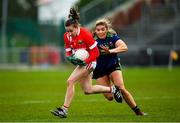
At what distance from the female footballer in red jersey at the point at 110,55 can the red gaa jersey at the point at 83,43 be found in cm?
57

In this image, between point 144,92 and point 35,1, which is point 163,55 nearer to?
point 144,92

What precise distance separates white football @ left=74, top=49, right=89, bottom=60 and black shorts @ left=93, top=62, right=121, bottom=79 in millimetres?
1009

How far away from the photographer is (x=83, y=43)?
13445 mm

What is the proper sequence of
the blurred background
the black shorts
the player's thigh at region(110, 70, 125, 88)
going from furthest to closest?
1. the blurred background
2. the black shorts
3. the player's thigh at region(110, 70, 125, 88)

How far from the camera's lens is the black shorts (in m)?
14.4

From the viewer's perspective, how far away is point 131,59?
1672 inches

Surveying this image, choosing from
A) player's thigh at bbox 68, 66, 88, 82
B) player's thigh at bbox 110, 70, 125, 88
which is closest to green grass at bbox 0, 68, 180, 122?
player's thigh at bbox 110, 70, 125, 88

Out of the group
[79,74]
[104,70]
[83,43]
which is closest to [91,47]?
[83,43]

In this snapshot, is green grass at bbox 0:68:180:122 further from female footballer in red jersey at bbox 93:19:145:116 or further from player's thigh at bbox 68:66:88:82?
player's thigh at bbox 68:66:88:82

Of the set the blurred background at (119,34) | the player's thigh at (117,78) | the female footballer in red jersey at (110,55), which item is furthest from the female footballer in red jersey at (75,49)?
the blurred background at (119,34)

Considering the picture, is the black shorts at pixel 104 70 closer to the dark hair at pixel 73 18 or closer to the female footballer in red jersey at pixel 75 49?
the female footballer in red jersey at pixel 75 49

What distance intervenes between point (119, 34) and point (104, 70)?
1157 inches

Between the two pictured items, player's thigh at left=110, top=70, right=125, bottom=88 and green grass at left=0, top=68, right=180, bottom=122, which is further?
player's thigh at left=110, top=70, right=125, bottom=88

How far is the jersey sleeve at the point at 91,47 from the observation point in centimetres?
1342
